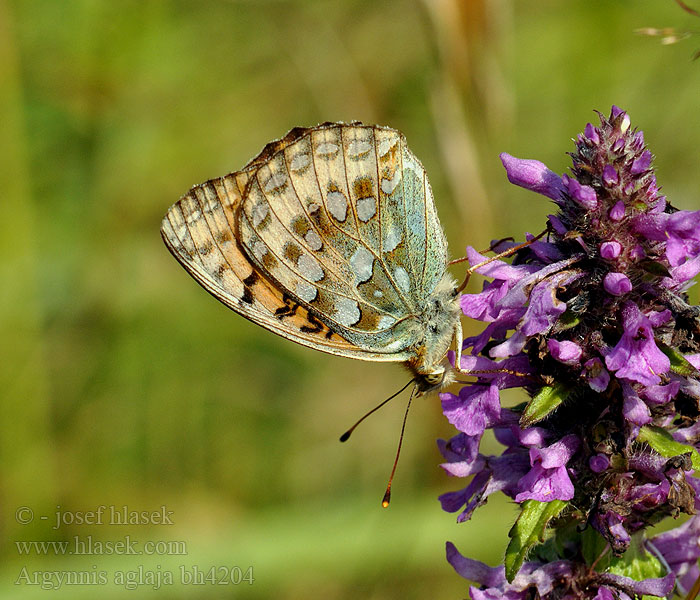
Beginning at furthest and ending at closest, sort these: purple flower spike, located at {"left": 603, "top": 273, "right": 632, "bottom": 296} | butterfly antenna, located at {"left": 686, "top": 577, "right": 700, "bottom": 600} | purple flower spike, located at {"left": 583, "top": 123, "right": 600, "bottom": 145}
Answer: butterfly antenna, located at {"left": 686, "top": 577, "right": 700, "bottom": 600} → purple flower spike, located at {"left": 583, "top": 123, "right": 600, "bottom": 145} → purple flower spike, located at {"left": 603, "top": 273, "right": 632, "bottom": 296}

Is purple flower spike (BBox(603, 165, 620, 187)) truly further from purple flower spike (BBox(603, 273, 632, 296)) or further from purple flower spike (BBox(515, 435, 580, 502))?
purple flower spike (BBox(515, 435, 580, 502))

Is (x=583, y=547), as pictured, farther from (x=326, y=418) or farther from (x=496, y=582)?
(x=326, y=418)

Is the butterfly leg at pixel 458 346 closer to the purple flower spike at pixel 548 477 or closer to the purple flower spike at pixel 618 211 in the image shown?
the purple flower spike at pixel 548 477

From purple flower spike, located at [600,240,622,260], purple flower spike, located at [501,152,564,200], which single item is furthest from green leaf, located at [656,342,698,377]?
purple flower spike, located at [501,152,564,200]

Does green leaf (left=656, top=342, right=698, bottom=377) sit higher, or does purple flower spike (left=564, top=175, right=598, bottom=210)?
purple flower spike (left=564, top=175, right=598, bottom=210)

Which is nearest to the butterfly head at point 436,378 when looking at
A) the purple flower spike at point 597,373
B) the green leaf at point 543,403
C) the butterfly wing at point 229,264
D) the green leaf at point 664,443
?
the butterfly wing at point 229,264

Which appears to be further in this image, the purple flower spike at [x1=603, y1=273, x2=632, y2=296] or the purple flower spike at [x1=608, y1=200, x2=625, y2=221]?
the purple flower spike at [x1=608, y1=200, x2=625, y2=221]
